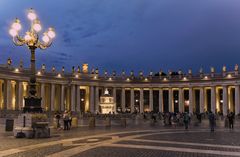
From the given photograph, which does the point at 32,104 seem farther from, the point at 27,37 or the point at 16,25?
the point at 16,25

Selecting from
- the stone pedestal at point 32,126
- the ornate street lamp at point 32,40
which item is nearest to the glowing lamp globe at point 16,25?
the ornate street lamp at point 32,40

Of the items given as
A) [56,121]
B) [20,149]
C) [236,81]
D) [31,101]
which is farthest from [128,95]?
[20,149]

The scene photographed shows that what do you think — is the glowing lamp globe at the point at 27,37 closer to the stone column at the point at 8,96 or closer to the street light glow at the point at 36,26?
the street light glow at the point at 36,26

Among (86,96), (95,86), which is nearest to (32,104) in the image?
(95,86)

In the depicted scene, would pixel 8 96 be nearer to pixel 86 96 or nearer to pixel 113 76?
pixel 86 96

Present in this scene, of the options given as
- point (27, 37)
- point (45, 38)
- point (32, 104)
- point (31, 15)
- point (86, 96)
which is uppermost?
point (31, 15)

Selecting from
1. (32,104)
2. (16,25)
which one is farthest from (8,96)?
(16,25)

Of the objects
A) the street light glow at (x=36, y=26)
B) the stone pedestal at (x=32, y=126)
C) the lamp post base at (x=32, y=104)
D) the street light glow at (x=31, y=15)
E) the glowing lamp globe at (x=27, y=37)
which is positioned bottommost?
the stone pedestal at (x=32, y=126)

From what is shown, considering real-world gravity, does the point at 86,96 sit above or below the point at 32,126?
above

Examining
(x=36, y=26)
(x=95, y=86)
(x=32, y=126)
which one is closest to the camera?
(x=32, y=126)

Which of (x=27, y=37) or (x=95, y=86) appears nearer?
(x=27, y=37)

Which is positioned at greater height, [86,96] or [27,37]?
[27,37]

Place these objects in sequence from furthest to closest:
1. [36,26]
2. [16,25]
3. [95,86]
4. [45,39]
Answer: [95,86]
[45,39]
[36,26]
[16,25]

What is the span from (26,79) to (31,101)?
Result: 220 ft
